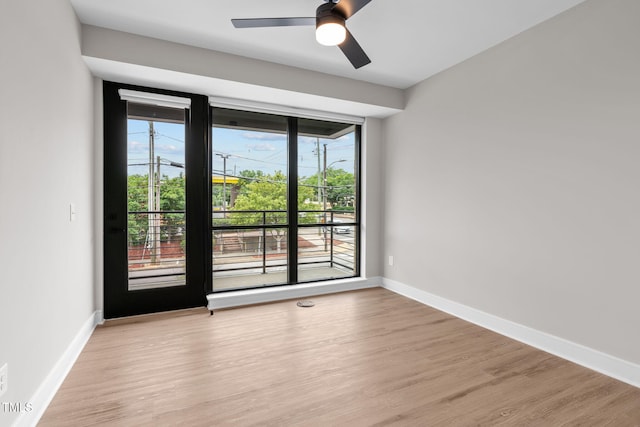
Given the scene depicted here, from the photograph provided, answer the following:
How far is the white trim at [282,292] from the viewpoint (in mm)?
3464

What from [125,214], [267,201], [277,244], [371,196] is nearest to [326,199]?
[371,196]

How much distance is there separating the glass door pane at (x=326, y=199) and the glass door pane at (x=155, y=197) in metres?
1.47

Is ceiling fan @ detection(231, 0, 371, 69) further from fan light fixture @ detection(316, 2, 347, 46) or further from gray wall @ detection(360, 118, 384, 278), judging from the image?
gray wall @ detection(360, 118, 384, 278)

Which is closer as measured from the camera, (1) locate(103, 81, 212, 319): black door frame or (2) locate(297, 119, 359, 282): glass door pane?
(1) locate(103, 81, 212, 319): black door frame

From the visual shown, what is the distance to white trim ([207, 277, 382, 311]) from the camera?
11.4 ft

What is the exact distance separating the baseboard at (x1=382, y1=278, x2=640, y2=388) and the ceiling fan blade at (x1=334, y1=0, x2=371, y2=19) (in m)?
2.80

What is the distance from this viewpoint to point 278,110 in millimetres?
3807

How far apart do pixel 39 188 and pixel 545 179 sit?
348 centimetres

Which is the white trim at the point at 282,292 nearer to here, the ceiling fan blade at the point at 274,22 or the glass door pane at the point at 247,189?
the glass door pane at the point at 247,189

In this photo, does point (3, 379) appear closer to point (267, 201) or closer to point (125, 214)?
point (125, 214)

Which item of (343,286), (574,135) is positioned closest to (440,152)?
(574,135)

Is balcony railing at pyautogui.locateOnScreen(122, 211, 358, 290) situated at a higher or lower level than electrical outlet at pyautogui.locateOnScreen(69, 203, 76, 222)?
lower

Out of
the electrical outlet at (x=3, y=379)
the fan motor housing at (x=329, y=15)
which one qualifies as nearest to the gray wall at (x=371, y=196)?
the fan motor housing at (x=329, y=15)

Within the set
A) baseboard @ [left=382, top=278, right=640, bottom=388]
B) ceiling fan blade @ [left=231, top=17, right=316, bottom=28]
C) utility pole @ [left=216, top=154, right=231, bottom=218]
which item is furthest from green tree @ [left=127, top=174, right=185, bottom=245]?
baseboard @ [left=382, top=278, right=640, bottom=388]
